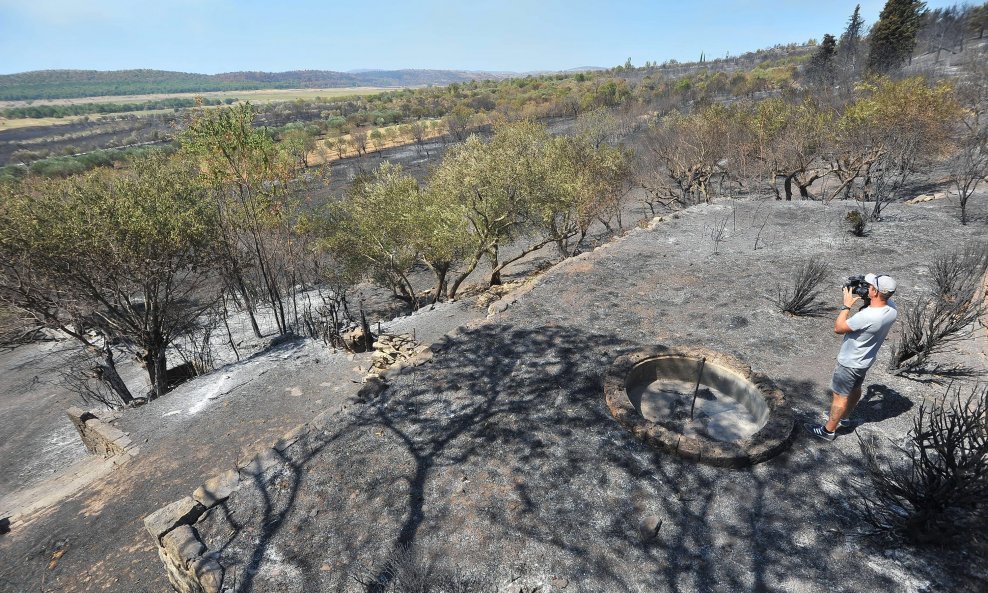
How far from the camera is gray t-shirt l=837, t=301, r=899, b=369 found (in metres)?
4.80

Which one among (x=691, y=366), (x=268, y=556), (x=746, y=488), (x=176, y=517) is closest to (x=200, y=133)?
(x=176, y=517)

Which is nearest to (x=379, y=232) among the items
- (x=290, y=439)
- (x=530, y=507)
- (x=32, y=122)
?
(x=290, y=439)

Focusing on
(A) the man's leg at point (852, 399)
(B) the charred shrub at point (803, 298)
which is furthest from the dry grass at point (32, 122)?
(A) the man's leg at point (852, 399)

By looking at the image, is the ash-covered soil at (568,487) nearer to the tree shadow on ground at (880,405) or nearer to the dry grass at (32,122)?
the tree shadow on ground at (880,405)

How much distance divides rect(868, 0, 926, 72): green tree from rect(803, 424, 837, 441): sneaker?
50043 mm

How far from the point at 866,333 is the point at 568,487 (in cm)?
386

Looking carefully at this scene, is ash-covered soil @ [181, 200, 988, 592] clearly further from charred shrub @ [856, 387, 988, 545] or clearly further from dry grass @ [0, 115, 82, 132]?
dry grass @ [0, 115, 82, 132]

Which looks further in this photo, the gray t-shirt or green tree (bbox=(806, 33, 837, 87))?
green tree (bbox=(806, 33, 837, 87))

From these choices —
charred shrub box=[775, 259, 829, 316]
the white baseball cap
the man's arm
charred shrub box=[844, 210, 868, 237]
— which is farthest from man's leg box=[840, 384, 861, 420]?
charred shrub box=[844, 210, 868, 237]

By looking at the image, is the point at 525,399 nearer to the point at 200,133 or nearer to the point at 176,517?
the point at 176,517

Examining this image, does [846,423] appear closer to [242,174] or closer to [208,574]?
[208,574]

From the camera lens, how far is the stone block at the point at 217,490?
5530mm

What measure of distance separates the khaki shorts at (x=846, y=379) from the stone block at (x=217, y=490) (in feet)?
25.7

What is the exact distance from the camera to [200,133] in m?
12.5
